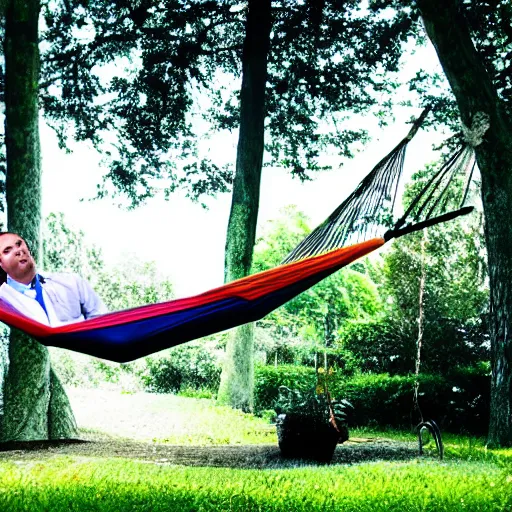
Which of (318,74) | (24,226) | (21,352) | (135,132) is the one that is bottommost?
(21,352)

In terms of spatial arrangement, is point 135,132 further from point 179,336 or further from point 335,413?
point 179,336

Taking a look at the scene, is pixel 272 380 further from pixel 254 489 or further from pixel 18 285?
pixel 18 285

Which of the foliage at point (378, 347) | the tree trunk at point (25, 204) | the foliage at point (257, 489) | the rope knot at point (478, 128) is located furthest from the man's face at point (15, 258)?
the foliage at point (378, 347)

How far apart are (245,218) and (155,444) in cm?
222

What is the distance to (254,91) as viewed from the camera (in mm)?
6336

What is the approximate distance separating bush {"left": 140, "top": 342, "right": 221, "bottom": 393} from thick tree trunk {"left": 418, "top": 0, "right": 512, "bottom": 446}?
3.88 meters

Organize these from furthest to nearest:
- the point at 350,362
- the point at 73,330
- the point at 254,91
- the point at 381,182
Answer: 1. the point at 350,362
2. the point at 254,91
3. the point at 381,182
4. the point at 73,330

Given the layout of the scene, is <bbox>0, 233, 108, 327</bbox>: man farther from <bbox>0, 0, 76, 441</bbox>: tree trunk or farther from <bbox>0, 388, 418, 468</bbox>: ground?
<bbox>0, 0, 76, 441</bbox>: tree trunk

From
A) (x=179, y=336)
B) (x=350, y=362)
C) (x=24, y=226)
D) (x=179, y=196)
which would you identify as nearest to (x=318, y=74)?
(x=179, y=196)

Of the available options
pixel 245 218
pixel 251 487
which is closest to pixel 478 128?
pixel 245 218

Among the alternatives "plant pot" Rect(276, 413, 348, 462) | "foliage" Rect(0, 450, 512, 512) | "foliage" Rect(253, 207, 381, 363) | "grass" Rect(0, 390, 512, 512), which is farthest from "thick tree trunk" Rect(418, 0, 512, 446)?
"foliage" Rect(253, 207, 381, 363)

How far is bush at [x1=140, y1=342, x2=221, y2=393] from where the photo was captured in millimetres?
7414

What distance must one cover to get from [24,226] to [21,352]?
901 millimetres

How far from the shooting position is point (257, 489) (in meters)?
2.54
